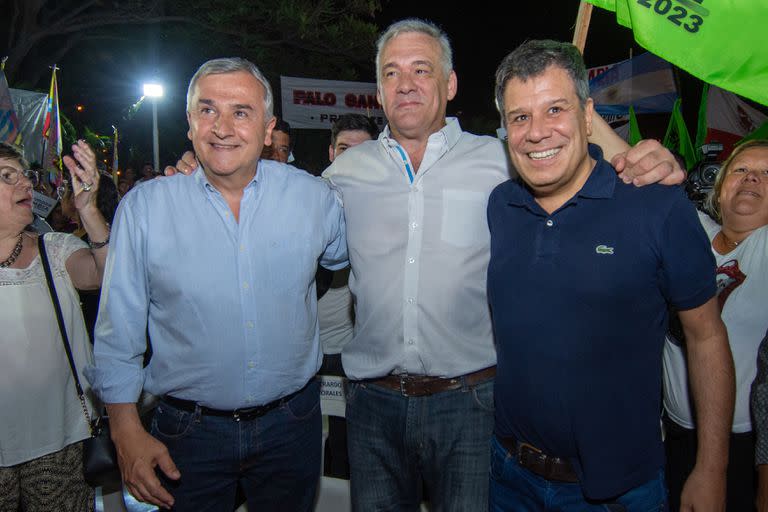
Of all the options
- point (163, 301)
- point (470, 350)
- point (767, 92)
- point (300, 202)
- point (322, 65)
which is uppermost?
point (322, 65)

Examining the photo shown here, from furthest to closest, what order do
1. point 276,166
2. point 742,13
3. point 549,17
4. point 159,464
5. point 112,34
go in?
point 549,17 → point 112,34 → point 276,166 → point 742,13 → point 159,464

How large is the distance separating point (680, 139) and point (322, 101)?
24.3 feet

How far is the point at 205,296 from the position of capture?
2449 mm

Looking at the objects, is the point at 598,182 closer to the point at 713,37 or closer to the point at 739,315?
the point at 713,37

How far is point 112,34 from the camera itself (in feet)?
40.2

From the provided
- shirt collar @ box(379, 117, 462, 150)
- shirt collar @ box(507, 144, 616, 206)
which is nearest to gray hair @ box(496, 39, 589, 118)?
shirt collar @ box(507, 144, 616, 206)

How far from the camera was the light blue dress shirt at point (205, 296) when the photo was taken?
2.40m

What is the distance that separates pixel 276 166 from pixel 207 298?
716mm

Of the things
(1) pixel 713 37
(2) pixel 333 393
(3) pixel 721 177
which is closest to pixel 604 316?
(1) pixel 713 37

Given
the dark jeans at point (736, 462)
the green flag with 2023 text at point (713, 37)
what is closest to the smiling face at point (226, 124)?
the green flag with 2023 text at point (713, 37)

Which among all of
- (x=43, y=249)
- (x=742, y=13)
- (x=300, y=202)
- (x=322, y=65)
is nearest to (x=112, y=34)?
(x=322, y=65)

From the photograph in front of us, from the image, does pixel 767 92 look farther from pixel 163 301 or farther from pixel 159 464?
pixel 159 464

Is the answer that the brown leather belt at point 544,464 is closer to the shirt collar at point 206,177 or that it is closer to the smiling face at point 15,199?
the shirt collar at point 206,177

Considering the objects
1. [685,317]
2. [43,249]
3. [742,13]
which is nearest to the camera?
[685,317]
